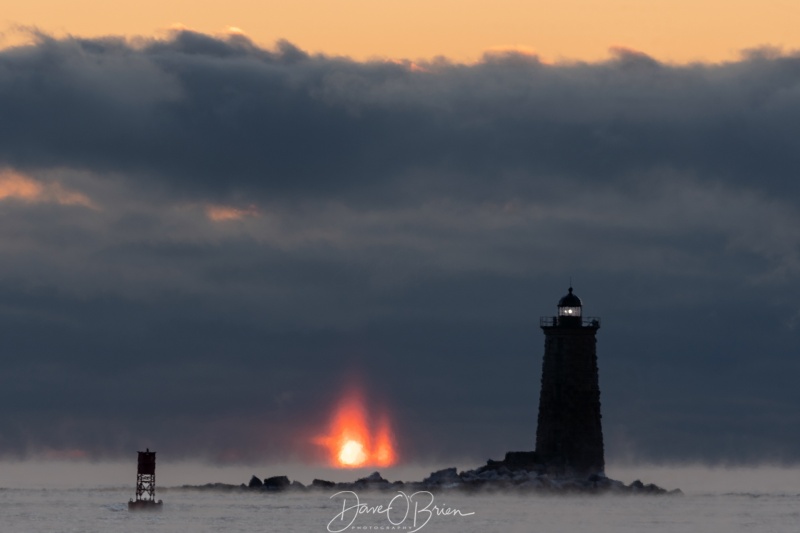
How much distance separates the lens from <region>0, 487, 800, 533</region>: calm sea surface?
10738 centimetres

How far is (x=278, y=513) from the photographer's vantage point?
123 meters

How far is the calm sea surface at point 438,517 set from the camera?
107375 mm

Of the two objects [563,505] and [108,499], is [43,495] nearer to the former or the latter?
[108,499]

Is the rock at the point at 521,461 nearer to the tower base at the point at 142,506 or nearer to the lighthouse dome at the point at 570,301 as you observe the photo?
the lighthouse dome at the point at 570,301

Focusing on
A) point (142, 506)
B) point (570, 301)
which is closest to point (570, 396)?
point (570, 301)

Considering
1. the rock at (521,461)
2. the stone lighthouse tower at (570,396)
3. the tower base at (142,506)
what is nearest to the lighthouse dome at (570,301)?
the stone lighthouse tower at (570,396)

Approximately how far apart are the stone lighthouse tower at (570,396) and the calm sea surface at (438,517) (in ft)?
14.8

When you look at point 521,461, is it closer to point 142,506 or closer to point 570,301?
point 570,301

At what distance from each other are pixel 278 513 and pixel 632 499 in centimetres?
2704

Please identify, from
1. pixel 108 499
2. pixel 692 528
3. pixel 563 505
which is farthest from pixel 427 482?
pixel 108 499

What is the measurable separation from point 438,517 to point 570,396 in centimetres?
1620

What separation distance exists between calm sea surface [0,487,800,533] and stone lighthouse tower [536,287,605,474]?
451cm

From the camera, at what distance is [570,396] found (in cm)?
10544

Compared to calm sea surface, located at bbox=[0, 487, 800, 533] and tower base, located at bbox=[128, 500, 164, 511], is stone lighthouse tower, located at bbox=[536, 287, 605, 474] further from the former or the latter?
tower base, located at bbox=[128, 500, 164, 511]
